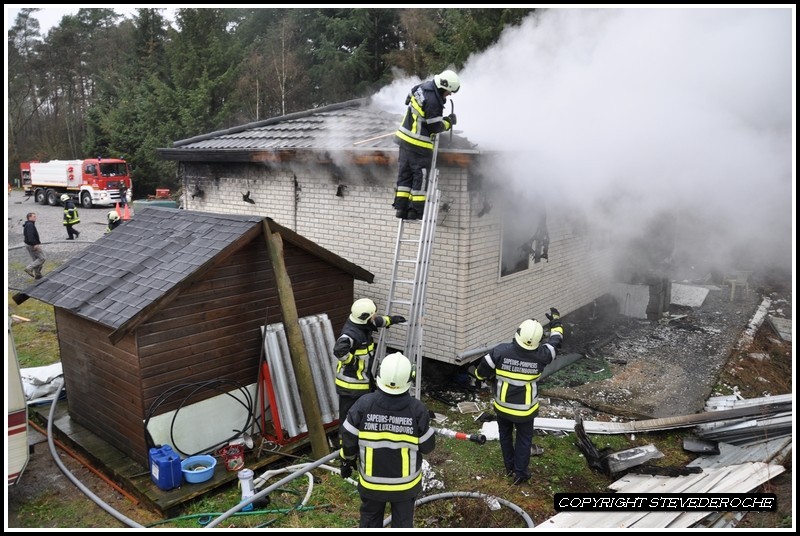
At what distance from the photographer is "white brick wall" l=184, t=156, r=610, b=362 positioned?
756 centimetres

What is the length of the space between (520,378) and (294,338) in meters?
2.59

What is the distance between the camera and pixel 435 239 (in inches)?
302

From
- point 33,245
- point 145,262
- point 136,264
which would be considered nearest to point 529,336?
point 145,262

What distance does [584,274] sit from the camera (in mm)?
11234

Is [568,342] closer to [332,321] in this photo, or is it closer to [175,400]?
[332,321]

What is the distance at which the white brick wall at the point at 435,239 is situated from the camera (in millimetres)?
7562

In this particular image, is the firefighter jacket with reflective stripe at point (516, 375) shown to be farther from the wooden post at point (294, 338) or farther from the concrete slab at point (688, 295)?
the concrete slab at point (688, 295)

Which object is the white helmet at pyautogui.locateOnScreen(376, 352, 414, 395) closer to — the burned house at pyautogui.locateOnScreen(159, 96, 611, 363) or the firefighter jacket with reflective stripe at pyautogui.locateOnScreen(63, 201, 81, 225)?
the burned house at pyautogui.locateOnScreen(159, 96, 611, 363)

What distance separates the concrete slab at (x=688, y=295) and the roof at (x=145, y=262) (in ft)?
29.8

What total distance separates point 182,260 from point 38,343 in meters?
6.06

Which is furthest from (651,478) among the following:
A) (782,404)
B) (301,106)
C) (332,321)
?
(301,106)

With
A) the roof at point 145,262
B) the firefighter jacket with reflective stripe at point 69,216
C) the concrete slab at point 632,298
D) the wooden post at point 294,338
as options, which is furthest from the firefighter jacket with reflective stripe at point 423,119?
the firefighter jacket with reflective stripe at point 69,216

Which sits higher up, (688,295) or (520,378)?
(520,378)

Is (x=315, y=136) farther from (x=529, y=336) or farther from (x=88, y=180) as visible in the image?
(x=88, y=180)
